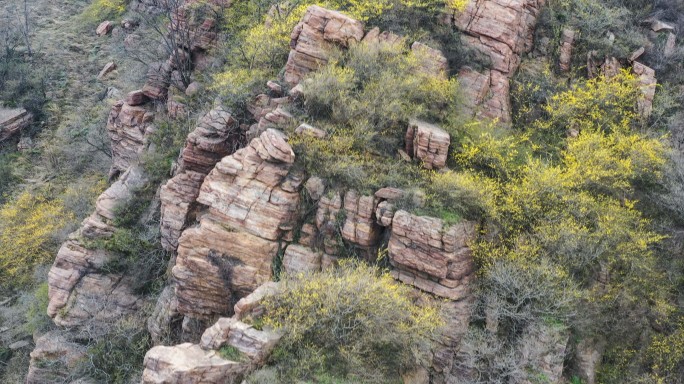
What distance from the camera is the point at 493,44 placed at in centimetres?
1802

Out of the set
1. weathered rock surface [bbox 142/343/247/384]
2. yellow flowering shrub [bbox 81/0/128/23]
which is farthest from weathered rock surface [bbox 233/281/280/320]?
yellow flowering shrub [bbox 81/0/128/23]

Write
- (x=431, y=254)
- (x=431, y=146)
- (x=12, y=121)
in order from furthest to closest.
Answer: (x=12, y=121) → (x=431, y=146) → (x=431, y=254)

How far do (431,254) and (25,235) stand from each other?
21.1 metres

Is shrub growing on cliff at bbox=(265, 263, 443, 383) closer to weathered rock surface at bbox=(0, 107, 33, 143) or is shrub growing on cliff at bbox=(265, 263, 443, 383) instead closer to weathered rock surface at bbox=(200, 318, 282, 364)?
weathered rock surface at bbox=(200, 318, 282, 364)

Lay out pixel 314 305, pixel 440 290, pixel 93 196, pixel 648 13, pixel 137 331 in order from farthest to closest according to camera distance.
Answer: pixel 93 196
pixel 648 13
pixel 137 331
pixel 440 290
pixel 314 305

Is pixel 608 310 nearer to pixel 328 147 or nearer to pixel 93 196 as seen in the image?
pixel 328 147

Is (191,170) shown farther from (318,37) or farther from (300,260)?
(318,37)

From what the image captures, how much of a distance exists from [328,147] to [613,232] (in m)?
9.17

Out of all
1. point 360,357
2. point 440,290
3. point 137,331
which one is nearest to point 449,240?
point 440,290

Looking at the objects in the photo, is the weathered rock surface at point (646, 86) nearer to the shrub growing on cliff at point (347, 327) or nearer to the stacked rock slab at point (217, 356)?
the shrub growing on cliff at point (347, 327)

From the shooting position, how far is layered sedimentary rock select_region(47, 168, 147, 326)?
17812mm

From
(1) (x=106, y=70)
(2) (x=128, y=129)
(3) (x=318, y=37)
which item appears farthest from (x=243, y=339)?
(1) (x=106, y=70)

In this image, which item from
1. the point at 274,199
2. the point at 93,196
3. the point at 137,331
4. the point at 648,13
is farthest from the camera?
the point at 93,196

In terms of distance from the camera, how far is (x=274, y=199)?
15023mm
